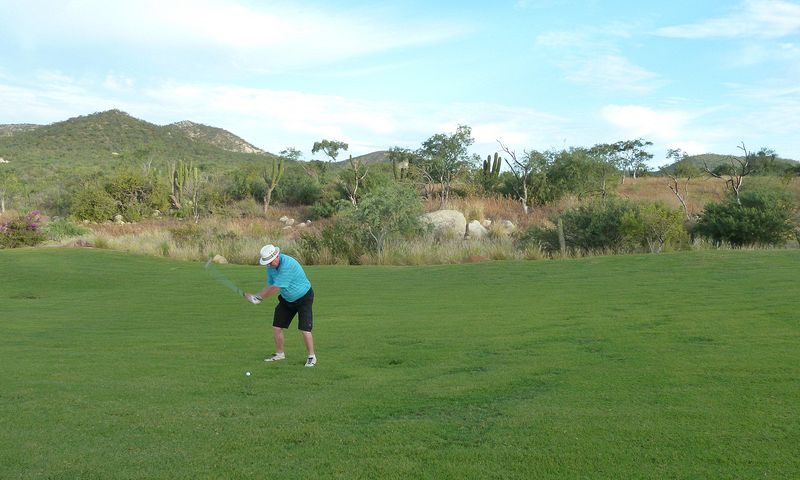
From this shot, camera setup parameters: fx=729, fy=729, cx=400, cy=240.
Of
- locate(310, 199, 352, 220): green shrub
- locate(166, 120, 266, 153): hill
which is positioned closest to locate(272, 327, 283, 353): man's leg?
locate(310, 199, 352, 220): green shrub

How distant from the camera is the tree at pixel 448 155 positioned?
52.2 m

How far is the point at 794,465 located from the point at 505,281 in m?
13.9

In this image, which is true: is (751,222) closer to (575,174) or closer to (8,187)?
(575,174)

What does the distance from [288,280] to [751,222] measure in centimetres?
2364

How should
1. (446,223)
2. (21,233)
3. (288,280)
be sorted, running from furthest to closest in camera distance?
(446,223), (21,233), (288,280)

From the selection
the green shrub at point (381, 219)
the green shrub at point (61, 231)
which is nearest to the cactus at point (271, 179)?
the green shrub at point (61, 231)

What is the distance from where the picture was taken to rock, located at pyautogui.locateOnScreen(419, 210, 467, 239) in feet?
111

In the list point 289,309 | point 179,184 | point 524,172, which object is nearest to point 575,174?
point 524,172

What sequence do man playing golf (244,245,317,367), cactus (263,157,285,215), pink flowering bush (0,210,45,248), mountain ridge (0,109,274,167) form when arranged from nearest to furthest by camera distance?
man playing golf (244,245,317,367) < pink flowering bush (0,210,45,248) < cactus (263,157,285,215) < mountain ridge (0,109,274,167)

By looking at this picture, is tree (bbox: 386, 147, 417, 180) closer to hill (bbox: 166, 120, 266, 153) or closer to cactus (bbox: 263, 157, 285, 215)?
cactus (bbox: 263, 157, 285, 215)

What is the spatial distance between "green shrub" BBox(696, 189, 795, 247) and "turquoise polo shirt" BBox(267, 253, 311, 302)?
2154cm

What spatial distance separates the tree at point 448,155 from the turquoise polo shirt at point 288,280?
4166 centimetres

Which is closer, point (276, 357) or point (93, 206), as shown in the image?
point (276, 357)

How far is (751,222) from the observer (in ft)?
92.2
